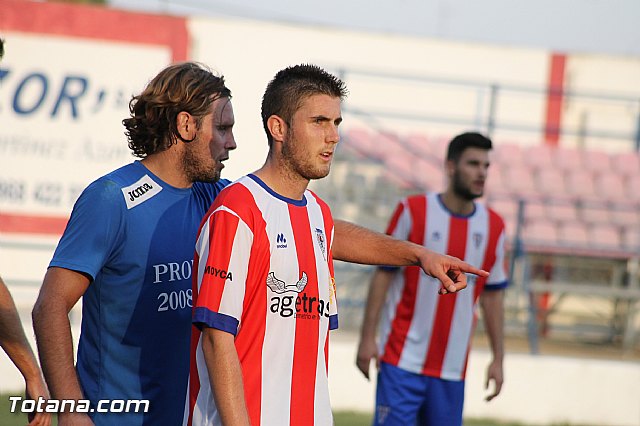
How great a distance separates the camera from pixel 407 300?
569cm

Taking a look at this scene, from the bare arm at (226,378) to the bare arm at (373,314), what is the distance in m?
2.84

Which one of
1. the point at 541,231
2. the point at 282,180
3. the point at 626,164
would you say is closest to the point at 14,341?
the point at 282,180

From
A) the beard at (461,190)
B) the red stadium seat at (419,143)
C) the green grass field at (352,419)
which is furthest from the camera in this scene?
the red stadium seat at (419,143)

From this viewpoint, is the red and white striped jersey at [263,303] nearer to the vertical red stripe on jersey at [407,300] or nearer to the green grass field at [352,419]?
the vertical red stripe on jersey at [407,300]

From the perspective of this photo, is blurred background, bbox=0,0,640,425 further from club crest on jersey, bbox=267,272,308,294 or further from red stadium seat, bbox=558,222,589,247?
club crest on jersey, bbox=267,272,308,294


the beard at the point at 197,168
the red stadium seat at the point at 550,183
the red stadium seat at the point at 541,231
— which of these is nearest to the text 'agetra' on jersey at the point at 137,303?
the beard at the point at 197,168

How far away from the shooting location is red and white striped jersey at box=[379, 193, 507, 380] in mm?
5574

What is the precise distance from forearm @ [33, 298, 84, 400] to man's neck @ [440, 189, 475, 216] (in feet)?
10.6

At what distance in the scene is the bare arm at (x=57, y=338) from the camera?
295 cm

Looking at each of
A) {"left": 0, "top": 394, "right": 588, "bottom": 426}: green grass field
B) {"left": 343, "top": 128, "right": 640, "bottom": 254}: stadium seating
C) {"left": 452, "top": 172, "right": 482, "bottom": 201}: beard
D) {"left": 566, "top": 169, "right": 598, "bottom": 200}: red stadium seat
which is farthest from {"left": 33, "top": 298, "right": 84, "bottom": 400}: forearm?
{"left": 566, "top": 169, "right": 598, "bottom": 200}: red stadium seat

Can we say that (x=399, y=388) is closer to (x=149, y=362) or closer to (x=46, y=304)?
(x=149, y=362)

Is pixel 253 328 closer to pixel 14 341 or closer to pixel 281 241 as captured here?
pixel 281 241

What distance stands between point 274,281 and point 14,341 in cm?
90

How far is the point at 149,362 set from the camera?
10.6 ft
